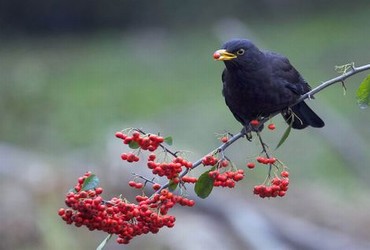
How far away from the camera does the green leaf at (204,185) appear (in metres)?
3.11

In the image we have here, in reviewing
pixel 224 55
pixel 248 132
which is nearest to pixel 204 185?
pixel 248 132

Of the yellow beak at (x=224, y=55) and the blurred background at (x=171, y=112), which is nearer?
the yellow beak at (x=224, y=55)

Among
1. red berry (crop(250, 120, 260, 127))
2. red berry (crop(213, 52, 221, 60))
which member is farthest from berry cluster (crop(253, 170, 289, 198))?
red berry (crop(213, 52, 221, 60))

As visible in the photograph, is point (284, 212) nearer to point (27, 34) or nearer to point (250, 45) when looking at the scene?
point (250, 45)

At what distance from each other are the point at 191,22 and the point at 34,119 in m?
6.52

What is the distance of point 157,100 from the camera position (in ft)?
40.4

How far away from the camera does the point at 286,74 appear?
13.2 feet

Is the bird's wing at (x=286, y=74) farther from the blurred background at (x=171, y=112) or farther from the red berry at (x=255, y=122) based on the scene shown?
the blurred background at (x=171, y=112)

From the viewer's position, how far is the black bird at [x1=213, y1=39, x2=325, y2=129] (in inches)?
152

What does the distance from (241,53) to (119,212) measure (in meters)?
1.12

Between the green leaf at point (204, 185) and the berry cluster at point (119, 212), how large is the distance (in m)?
0.06

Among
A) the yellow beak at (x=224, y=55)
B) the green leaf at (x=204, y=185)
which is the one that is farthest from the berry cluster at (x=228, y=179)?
the yellow beak at (x=224, y=55)

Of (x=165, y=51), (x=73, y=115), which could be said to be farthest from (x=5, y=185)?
(x=165, y=51)

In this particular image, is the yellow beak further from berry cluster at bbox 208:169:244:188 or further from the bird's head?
berry cluster at bbox 208:169:244:188
